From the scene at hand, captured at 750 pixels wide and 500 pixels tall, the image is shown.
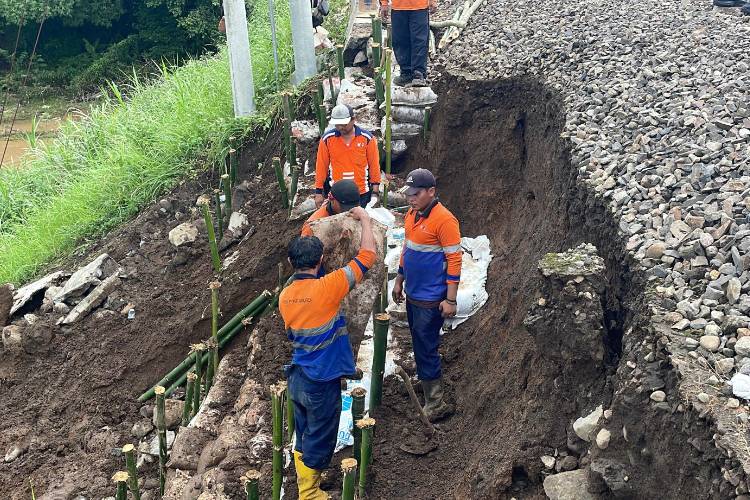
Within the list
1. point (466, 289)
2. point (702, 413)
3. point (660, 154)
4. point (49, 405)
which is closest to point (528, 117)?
point (466, 289)

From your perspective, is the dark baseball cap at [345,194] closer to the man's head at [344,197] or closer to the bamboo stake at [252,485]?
the man's head at [344,197]

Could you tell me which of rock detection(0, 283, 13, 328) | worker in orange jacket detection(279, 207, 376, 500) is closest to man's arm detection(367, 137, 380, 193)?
worker in orange jacket detection(279, 207, 376, 500)

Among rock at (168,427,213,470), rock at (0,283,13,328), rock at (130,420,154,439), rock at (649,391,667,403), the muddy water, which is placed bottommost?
the muddy water

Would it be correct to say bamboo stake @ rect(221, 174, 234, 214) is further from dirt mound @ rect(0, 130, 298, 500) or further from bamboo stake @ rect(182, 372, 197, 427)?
bamboo stake @ rect(182, 372, 197, 427)

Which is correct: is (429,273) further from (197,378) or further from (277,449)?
(197,378)

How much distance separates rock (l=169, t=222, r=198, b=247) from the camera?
8688 millimetres

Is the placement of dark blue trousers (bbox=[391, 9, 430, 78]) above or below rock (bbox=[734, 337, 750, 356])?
above

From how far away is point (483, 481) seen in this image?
433cm

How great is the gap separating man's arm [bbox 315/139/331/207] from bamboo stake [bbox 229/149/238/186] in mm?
2196

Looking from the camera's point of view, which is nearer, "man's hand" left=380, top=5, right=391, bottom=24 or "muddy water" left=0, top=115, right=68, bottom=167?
"man's hand" left=380, top=5, right=391, bottom=24

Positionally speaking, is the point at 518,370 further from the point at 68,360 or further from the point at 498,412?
the point at 68,360

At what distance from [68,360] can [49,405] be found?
51 cm

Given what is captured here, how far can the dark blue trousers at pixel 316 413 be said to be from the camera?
16.3 ft

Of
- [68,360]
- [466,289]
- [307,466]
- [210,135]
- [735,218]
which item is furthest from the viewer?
[210,135]
